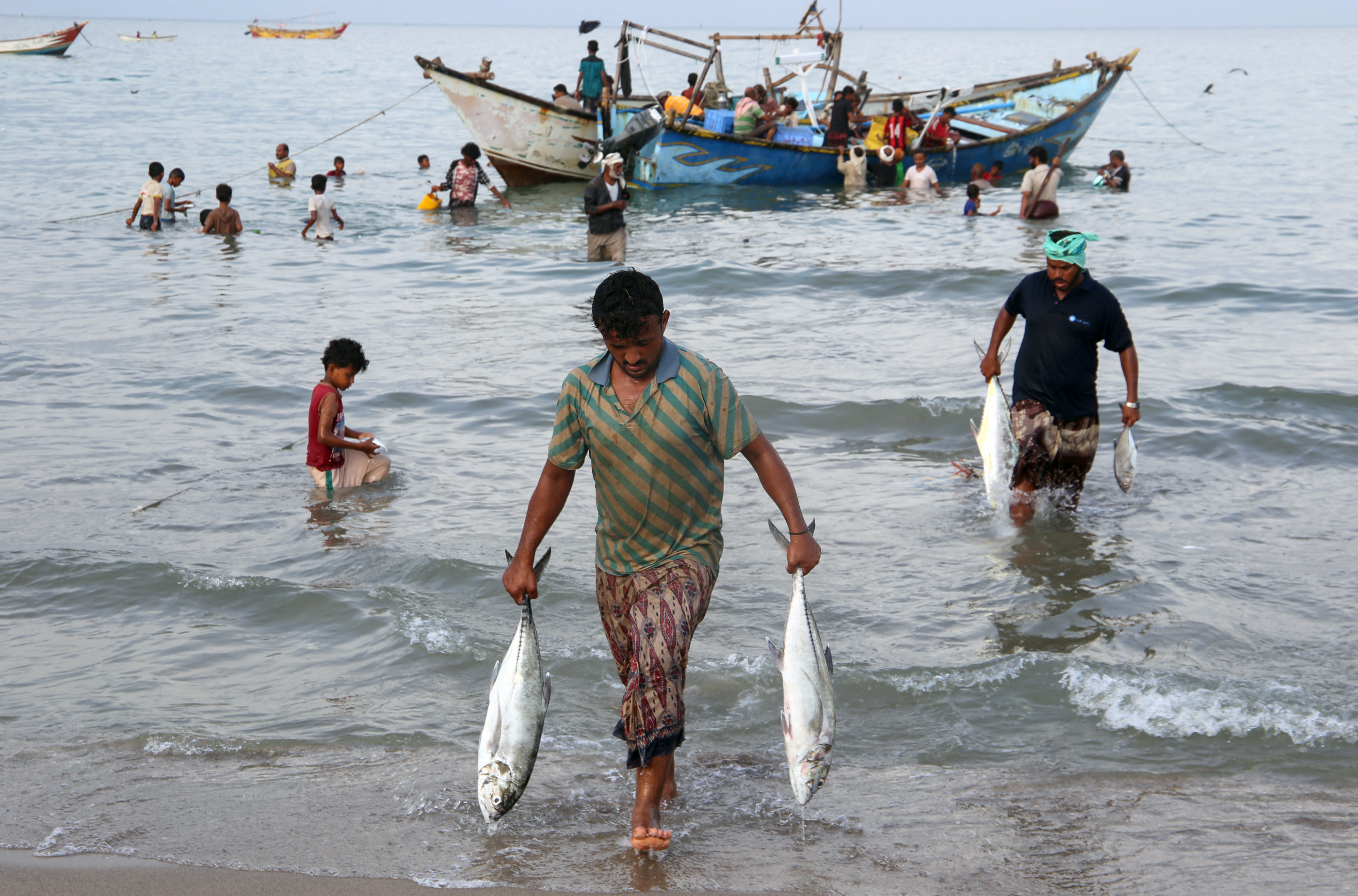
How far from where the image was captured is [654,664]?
3256 millimetres

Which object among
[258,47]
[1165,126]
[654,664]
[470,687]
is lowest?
[470,687]

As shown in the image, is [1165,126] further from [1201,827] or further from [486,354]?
[1201,827]

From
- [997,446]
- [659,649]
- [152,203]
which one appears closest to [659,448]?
[659,649]

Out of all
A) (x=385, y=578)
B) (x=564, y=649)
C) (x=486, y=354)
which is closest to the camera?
(x=564, y=649)

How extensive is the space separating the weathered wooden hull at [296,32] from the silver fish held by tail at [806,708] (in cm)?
12560

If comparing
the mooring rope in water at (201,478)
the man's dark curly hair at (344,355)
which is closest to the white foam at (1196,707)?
the man's dark curly hair at (344,355)

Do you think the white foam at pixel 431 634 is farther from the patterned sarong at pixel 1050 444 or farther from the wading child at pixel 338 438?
the patterned sarong at pixel 1050 444

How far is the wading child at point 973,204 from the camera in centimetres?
1897

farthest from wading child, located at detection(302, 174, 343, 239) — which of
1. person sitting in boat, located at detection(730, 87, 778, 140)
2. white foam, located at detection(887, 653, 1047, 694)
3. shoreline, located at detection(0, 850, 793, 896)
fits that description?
shoreline, located at detection(0, 850, 793, 896)

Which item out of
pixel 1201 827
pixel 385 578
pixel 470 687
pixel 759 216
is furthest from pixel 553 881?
pixel 759 216

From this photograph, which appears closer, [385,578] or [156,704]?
[156,704]

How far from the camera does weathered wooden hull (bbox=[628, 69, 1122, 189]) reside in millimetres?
21141

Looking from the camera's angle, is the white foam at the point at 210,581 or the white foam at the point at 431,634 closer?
the white foam at the point at 431,634

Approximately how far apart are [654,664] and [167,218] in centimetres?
1835
